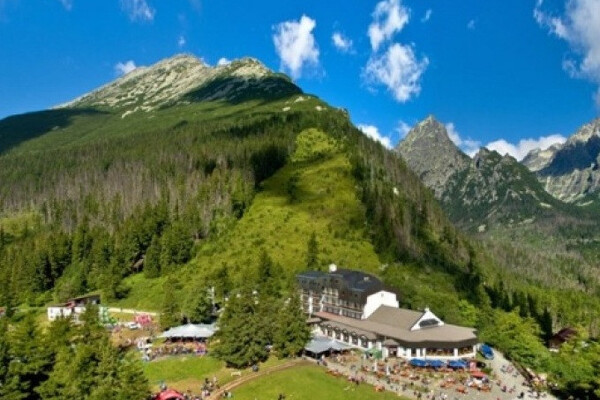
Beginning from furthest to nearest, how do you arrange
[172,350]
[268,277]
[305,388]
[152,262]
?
1. [152,262]
2. [268,277]
3. [172,350]
4. [305,388]

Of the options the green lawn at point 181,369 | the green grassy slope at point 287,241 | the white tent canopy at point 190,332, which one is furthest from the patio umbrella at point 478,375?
the green grassy slope at point 287,241

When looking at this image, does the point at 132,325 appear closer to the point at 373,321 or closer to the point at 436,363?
the point at 373,321

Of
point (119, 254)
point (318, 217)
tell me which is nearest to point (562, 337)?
point (318, 217)

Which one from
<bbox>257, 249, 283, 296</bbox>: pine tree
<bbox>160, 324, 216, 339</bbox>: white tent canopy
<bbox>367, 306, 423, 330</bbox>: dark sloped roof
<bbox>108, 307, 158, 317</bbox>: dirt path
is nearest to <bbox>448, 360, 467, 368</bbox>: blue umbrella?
<bbox>367, 306, 423, 330</bbox>: dark sloped roof

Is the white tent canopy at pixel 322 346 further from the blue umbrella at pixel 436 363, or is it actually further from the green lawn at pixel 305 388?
the blue umbrella at pixel 436 363

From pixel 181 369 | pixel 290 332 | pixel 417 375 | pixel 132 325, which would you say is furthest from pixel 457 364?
pixel 132 325

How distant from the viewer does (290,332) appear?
322 ft

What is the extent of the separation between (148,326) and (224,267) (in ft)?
90.8

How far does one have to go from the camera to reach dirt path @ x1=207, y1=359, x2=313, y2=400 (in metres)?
83.3

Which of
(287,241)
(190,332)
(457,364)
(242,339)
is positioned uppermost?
(287,241)

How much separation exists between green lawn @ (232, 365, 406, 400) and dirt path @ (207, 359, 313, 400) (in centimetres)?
122

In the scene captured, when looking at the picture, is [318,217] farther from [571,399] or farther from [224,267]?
[571,399]

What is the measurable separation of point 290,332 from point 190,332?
906 inches

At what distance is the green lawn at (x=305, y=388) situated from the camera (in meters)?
80.6
